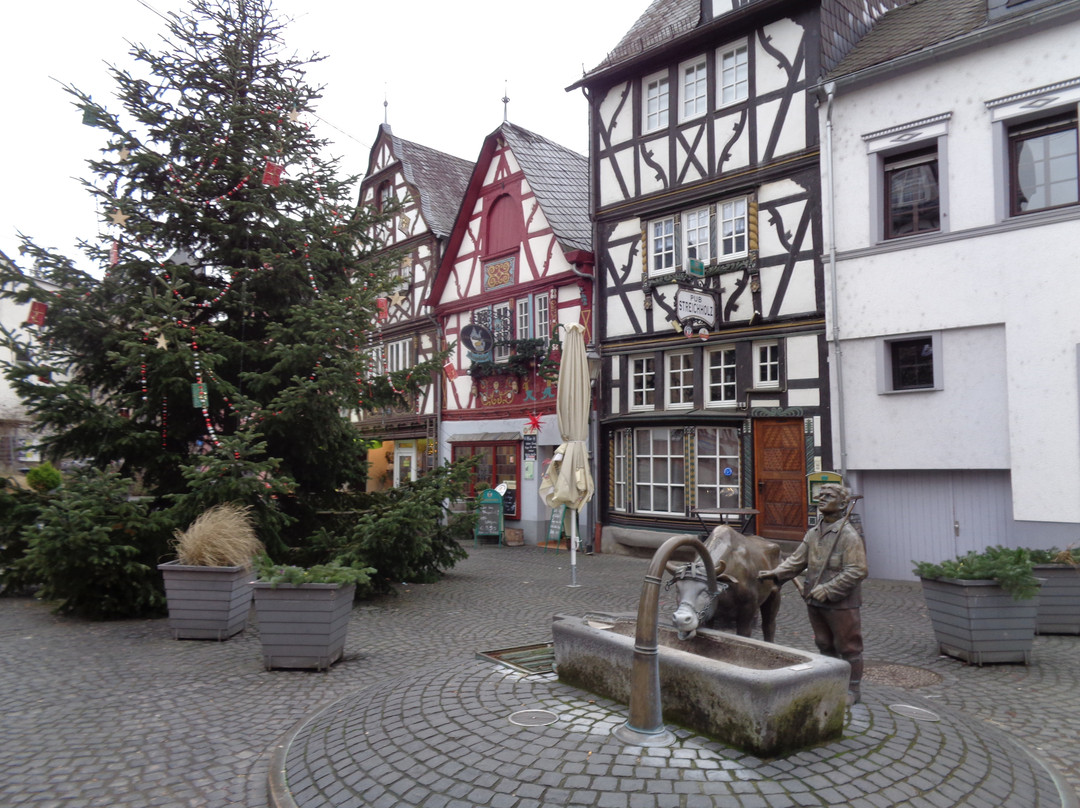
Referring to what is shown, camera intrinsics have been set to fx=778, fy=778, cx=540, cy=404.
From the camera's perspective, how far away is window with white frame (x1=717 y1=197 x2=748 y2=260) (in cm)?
1358

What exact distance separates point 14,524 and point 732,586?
8950mm

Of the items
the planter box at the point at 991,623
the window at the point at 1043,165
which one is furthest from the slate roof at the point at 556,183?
the planter box at the point at 991,623

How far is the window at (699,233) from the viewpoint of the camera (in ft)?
45.9

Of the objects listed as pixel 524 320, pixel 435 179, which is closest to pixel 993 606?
pixel 524 320

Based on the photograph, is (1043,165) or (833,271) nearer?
(1043,165)

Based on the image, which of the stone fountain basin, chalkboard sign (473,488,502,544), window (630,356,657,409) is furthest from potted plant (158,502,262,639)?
chalkboard sign (473,488,502,544)

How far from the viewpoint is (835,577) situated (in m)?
4.91

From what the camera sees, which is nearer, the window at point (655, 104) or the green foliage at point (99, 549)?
the green foliage at point (99, 549)

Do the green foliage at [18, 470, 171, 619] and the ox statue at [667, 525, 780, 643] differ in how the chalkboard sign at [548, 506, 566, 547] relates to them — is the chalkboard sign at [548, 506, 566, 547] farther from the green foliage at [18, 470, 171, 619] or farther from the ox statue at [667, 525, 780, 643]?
the ox statue at [667, 525, 780, 643]

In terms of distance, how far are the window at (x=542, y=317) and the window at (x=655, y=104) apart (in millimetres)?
4271

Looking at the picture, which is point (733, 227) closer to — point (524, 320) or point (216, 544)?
point (524, 320)

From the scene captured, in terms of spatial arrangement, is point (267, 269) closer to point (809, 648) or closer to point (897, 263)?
point (809, 648)

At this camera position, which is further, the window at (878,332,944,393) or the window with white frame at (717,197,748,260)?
the window with white frame at (717,197,748,260)

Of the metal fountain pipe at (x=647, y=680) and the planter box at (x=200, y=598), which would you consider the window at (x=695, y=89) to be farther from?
the metal fountain pipe at (x=647, y=680)
